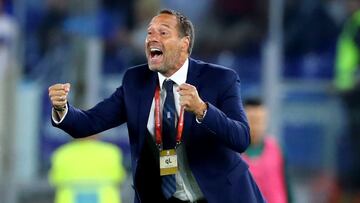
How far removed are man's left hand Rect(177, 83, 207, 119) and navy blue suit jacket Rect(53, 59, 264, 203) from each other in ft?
0.81

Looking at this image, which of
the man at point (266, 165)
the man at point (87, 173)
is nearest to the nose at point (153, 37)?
the man at point (266, 165)

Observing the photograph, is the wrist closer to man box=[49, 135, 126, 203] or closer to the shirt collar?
the shirt collar

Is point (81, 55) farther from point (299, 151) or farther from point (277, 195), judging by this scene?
point (277, 195)

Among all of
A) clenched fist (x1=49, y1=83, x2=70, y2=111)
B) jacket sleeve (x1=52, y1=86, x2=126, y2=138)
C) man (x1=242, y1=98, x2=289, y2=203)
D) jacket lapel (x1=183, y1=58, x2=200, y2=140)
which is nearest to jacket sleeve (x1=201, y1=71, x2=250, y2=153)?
jacket lapel (x1=183, y1=58, x2=200, y2=140)

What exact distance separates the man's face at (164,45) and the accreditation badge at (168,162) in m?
0.39

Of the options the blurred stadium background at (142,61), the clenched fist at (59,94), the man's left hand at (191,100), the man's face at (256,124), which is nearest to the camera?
the man's left hand at (191,100)

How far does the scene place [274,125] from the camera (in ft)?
41.0

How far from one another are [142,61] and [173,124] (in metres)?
6.59

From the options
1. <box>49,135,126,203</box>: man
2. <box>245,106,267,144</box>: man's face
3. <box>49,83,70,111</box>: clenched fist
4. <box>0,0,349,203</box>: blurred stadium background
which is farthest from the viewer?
<box>0,0,349,203</box>: blurred stadium background

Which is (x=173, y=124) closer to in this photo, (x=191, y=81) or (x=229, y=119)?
(x=191, y=81)

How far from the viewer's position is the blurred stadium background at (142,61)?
12.4 m

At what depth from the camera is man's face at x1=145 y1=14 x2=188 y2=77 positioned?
235 inches

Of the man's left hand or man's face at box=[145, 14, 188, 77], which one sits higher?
man's face at box=[145, 14, 188, 77]

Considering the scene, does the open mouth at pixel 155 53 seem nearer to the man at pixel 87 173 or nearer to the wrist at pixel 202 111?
the wrist at pixel 202 111
